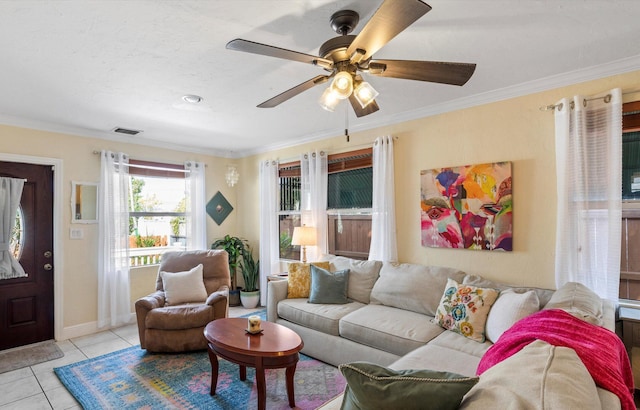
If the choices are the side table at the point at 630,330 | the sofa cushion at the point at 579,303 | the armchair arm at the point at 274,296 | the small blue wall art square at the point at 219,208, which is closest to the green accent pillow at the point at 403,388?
the sofa cushion at the point at 579,303

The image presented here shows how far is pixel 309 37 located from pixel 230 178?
354 centimetres

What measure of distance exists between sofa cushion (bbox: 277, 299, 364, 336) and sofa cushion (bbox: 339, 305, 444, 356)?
113mm

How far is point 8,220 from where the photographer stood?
11.6ft

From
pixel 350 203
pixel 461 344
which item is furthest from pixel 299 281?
pixel 461 344

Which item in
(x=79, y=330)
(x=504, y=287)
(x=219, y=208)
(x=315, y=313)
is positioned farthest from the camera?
(x=219, y=208)

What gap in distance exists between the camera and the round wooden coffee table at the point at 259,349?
7.35 ft

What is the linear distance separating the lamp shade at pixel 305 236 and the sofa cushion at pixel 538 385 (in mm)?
A: 3144

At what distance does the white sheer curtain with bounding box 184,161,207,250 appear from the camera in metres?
5.04

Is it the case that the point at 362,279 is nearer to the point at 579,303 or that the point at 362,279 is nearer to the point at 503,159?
the point at 503,159

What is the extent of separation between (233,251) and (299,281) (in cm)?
189

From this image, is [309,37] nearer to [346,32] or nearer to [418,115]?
[346,32]

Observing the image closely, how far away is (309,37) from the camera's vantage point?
6.68ft

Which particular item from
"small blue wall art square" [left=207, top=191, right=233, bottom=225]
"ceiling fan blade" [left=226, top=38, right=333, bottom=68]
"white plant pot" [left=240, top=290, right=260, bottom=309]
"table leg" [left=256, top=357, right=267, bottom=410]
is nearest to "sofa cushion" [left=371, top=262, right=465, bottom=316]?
"table leg" [left=256, top=357, right=267, bottom=410]

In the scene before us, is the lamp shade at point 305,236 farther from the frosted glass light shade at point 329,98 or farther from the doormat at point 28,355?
the doormat at point 28,355
